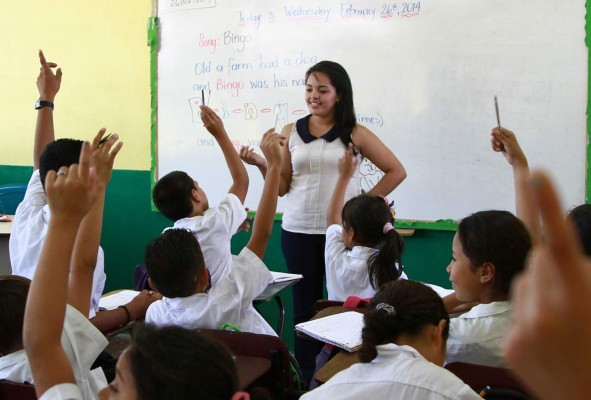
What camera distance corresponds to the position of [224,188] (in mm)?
4070

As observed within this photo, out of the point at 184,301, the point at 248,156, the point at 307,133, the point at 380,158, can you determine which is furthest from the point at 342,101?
the point at 184,301

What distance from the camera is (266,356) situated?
5.43 feet

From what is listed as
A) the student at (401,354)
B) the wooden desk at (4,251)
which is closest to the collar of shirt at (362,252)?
the student at (401,354)

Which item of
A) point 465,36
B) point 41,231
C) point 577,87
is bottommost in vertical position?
point 41,231

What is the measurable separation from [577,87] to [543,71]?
0.18 m

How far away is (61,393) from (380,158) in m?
2.06

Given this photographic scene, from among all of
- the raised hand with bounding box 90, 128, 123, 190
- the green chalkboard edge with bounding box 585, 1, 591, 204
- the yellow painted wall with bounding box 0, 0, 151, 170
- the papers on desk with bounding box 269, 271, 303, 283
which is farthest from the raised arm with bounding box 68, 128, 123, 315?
the yellow painted wall with bounding box 0, 0, 151, 170

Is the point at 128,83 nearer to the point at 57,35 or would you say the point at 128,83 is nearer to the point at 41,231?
the point at 57,35

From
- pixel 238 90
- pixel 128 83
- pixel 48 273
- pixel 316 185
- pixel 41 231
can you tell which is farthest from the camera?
pixel 128 83

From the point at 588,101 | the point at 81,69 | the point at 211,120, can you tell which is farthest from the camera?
the point at 81,69

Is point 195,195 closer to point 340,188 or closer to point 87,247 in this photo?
point 340,188

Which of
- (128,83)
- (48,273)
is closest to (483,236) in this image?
(48,273)

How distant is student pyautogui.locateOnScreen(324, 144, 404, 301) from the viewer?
2.23 meters

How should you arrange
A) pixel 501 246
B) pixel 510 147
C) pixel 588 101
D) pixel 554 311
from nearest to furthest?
1. pixel 554 311
2. pixel 501 246
3. pixel 510 147
4. pixel 588 101
